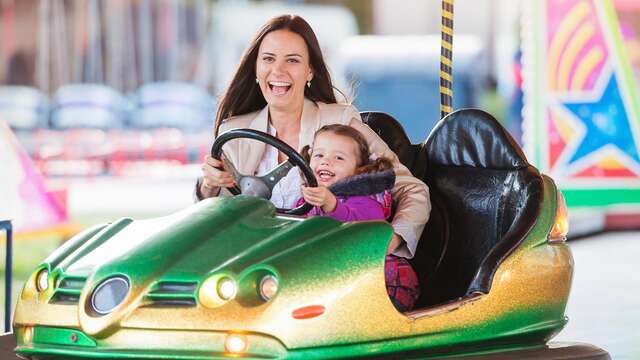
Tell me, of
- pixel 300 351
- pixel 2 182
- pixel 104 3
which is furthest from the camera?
pixel 104 3

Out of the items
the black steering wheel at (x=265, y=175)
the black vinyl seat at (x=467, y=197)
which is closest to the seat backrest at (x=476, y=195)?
the black vinyl seat at (x=467, y=197)

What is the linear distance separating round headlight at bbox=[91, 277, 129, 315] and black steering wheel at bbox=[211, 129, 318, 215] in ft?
1.33

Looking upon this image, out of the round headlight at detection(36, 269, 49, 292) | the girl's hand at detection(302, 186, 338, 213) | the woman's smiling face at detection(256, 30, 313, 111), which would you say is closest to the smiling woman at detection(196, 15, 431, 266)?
the woman's smiling face at detection(256, 30, 313, 111)

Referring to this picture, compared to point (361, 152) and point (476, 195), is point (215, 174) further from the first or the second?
point (476, 195)

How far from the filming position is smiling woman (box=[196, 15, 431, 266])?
8.42 ft

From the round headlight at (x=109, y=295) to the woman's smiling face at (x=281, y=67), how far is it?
2.36 feet

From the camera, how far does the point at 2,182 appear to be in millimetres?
3656

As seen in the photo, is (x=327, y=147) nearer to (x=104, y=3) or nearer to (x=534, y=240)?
(x=534, y=240)

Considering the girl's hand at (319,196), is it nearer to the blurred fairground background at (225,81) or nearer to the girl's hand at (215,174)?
the girl's hand at (215,174)

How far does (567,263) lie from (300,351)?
69cm

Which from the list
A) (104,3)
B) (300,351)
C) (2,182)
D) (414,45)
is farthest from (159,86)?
(300,351)

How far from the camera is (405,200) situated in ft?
8.23

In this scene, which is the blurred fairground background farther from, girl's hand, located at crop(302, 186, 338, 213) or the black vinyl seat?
girl's hand, located at crop(302, 186, 338, 213)

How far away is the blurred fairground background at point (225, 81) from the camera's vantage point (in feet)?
22.5
